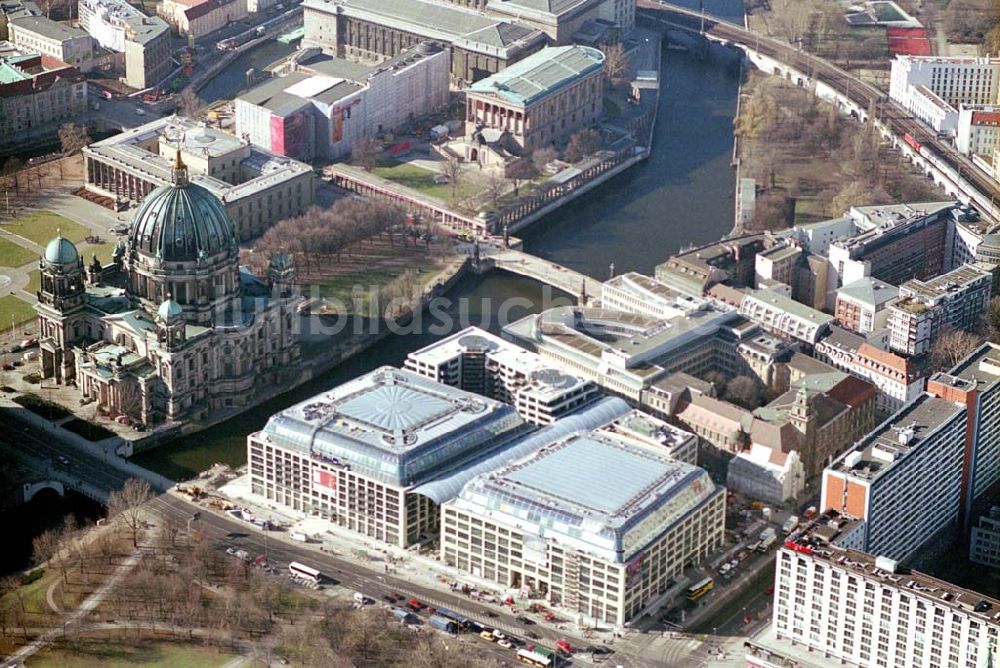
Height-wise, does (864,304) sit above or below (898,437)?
below

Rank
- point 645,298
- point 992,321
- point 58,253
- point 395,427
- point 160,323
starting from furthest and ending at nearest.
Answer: point 992,321, point 645,298, point 58,253, point 160,323, point 395,427

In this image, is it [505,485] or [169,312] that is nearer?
[505,485]

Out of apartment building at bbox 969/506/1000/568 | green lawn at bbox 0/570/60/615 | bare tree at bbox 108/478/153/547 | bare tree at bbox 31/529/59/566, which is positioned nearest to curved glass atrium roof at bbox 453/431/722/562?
apartment building at bbox 969/506/1000/568

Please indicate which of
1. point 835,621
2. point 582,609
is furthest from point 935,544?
point 582,609

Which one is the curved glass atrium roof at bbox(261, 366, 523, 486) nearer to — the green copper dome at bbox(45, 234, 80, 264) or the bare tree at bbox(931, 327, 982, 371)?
the green copper dome at bbox(45, 234, 80, 264)

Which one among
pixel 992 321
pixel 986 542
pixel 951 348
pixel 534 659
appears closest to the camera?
pixel 534 659

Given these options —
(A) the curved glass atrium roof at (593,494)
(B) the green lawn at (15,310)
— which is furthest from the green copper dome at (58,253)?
(A) the curved glass atrium roof at (593,494)

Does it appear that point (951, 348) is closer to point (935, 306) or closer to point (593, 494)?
point (935, 306)

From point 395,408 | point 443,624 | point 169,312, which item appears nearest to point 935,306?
point 395,408

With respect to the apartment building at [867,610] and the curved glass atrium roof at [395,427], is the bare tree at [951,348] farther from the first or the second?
the curved glass atrium roof at [395,427]
